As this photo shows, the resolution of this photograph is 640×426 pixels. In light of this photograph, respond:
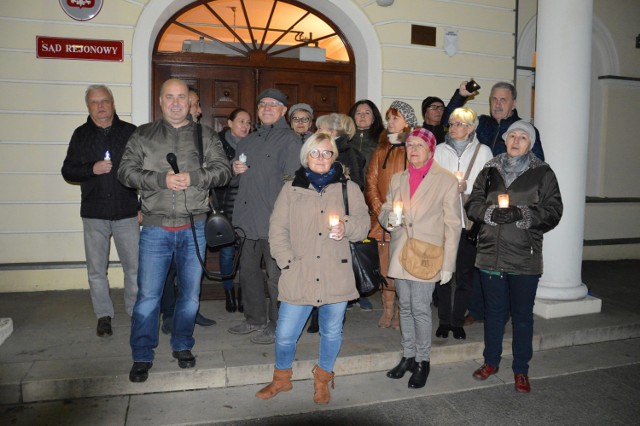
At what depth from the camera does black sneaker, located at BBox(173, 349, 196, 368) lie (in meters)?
4.05

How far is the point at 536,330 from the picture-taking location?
17.0 feet

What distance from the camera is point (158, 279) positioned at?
3922mm

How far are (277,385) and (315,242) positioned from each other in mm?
1127

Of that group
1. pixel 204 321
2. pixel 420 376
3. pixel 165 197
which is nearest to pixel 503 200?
pixel 420 376

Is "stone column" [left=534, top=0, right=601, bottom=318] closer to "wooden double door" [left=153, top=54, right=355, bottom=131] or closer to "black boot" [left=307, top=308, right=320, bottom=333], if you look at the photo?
"black boot" [left=307, top=308, right=320, bottom=333]

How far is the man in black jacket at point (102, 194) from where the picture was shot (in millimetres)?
4684

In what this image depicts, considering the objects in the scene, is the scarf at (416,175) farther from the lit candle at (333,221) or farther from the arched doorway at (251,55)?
the arched doorway at (251,55)

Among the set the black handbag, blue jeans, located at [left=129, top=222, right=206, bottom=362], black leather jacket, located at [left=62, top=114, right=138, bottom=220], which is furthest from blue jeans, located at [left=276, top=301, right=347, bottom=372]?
black leather jacket, located at [left=62, top=114, right=138, bottom=220]

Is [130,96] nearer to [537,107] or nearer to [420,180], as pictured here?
[420,180]

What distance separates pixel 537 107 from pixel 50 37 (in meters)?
5.59

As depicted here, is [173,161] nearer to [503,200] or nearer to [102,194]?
[102,194]

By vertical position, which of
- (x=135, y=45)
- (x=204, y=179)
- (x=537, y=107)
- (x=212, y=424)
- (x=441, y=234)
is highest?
(x=135, y=45)

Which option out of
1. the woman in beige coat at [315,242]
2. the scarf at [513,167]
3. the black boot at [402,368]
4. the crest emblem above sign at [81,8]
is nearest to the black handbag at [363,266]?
the woman in beige coat at [315,242]

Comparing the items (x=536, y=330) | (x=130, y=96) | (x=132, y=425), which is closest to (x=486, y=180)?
(x=536, y=330)
